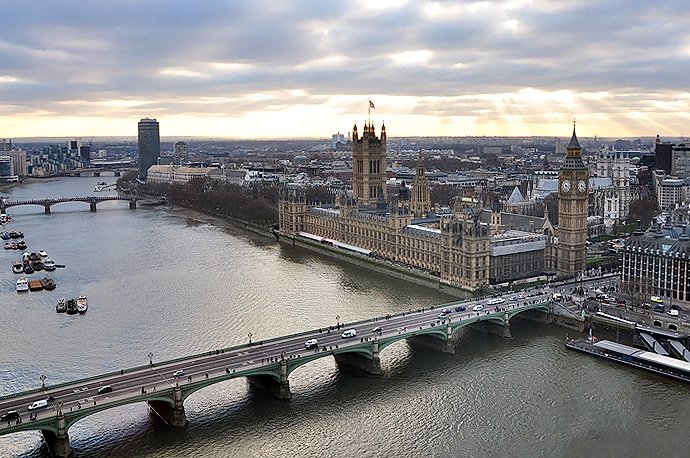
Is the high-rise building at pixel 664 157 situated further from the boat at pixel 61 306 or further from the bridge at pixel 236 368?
the boat at pixel 61 306

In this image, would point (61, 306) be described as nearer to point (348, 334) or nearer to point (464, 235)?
point (348, 334)

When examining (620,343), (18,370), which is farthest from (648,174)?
(18,370)

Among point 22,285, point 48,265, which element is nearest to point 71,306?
point 22,285

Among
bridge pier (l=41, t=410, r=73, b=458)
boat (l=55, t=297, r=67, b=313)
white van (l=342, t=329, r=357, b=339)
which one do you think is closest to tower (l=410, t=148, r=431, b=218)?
boat (l=55, t=297, r=67, b=313)

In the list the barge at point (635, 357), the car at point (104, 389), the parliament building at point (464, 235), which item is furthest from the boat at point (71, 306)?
the barge at point (635, 357)

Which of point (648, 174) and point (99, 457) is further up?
point (648, 174)

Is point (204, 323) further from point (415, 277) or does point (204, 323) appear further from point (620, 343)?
point (620, 343)

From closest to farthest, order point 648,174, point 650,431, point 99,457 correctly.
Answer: point 99,457, point 650,431, point 648,174

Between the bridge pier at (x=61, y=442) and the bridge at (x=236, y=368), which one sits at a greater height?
the bridge at (x=236, y=368)
